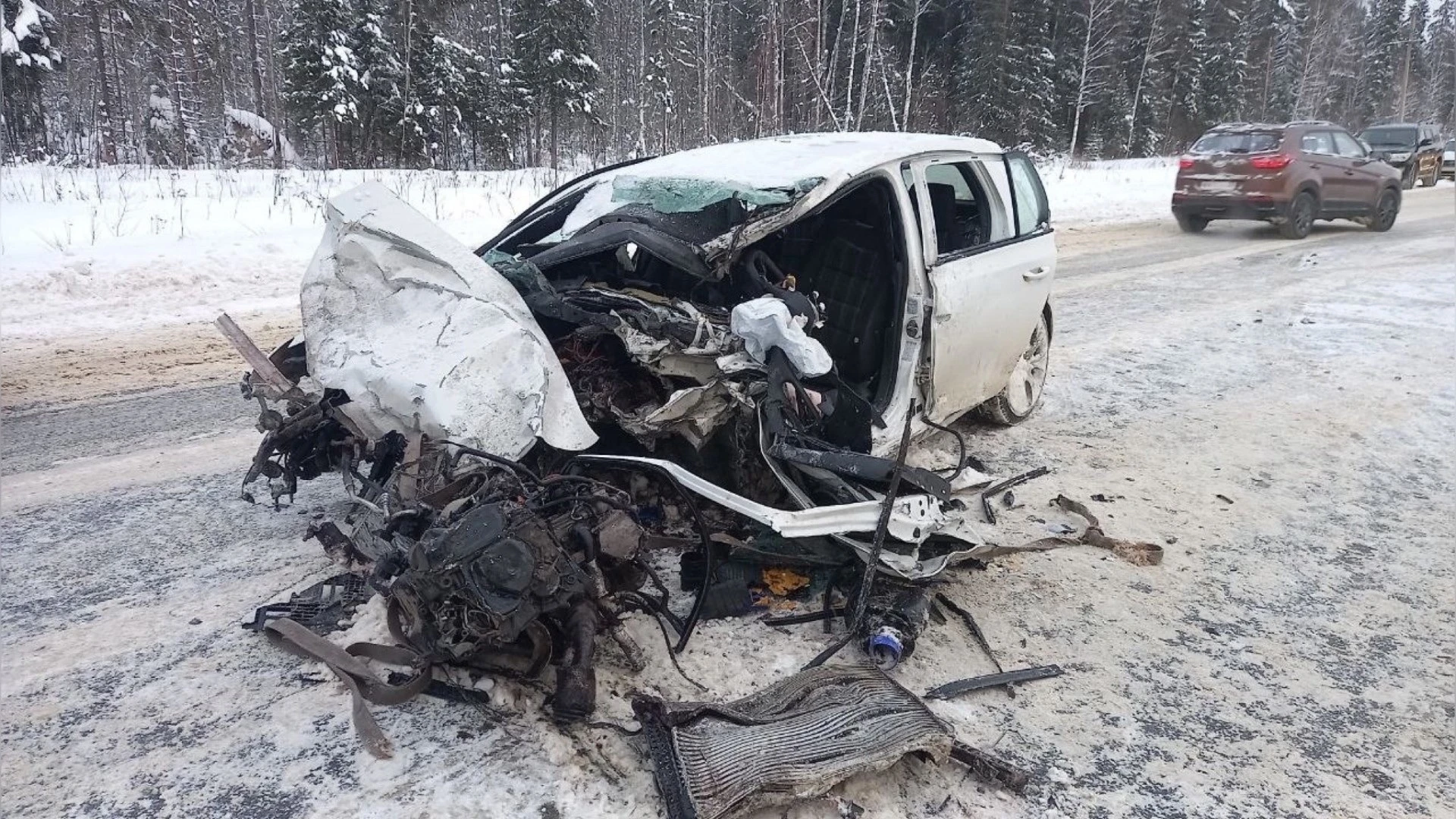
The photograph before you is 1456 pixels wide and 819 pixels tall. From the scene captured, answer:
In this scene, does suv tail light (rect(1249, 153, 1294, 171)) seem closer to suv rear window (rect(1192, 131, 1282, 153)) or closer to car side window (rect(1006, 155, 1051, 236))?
suv rear window (rect(1192, 131, 1282, 153))

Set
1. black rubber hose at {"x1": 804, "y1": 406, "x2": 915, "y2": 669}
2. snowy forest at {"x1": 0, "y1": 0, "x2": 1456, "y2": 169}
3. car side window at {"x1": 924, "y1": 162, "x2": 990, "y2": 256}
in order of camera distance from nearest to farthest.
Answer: black rubber hose at {"x1": 804, "y1": 406, "x2": 915, "y2": 669} → car side window at {"x1": 924, "y1": 162, "x2": 990, "y2": 256} → snowy forest at {"x1": 0, "y1": 0, "x2": 1456, "y2": 169}

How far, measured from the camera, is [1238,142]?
43.2 ft

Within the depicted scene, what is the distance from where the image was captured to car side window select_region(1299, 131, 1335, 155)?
1301cm

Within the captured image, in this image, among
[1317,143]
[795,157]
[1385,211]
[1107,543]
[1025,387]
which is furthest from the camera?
[1385,211]

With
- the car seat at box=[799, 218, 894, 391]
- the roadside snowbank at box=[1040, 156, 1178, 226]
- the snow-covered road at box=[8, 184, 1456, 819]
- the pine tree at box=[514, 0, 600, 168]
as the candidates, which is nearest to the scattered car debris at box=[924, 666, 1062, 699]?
the snow-covered road at box=[8, 184, 1456, 819]

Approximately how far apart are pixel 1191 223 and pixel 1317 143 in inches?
83.1

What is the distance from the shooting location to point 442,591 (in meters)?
2.38

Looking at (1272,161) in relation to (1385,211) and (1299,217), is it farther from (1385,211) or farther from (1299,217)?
(1385,211)

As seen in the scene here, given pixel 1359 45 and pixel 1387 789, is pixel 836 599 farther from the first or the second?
pixel 1359 45

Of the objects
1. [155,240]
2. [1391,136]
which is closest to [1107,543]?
[155,240]

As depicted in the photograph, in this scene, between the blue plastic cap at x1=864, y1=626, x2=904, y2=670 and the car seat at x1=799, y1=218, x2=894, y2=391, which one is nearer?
the blue plastic cap at x1=864, y1=626, x2=904, y2=670

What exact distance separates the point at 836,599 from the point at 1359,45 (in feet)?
241

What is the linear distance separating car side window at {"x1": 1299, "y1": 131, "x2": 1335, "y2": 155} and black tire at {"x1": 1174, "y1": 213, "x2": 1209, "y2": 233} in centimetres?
170

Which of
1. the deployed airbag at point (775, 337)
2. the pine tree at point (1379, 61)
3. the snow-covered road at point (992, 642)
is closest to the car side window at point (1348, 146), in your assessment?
the snow-covered road at point (992, 642)
